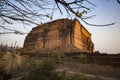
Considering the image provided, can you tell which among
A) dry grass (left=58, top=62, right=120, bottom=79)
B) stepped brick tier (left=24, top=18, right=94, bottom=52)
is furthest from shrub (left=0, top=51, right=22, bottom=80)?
stepped brick tier (left=24, top=18, right=94, bottom=52)

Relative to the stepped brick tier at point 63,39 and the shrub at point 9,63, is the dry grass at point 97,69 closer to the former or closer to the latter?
the shrub at point 9,63

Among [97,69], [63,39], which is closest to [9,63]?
[97,69]

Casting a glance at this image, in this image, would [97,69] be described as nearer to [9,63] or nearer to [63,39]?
[9,63]

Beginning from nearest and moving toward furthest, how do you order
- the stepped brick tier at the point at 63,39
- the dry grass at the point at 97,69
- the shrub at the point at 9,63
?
the shrub at the point at 9,63 < the dry grass at the point at 97,69 < the stepped brick tier at the point at 63,39

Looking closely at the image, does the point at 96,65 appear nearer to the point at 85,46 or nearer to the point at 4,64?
the point at 4,64

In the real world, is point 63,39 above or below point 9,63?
above

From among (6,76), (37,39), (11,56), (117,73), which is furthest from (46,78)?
(37,39)

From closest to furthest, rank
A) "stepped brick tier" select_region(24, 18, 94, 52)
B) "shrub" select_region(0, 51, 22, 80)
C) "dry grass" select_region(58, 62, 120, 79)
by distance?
"shrub" select_region(0, 51, 22, 80)
"dry grass" select_region(58, 62, 120, 79)
"stepped brick tier" select_region(24, 18, 94, 52)

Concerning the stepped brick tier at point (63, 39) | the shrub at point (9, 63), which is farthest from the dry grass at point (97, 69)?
the stepped brick tier at point (63, 39)

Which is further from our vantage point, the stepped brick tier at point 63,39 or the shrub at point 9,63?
the stepped brick tier at point 63,39

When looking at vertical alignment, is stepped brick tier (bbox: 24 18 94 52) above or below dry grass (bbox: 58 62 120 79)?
above

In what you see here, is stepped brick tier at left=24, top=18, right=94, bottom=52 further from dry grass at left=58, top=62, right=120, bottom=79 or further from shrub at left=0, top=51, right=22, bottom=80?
shrub at left=0, top=51, right=22, bottom=80

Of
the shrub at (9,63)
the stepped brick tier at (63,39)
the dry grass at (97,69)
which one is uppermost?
the stepped brick tier at (63,39)

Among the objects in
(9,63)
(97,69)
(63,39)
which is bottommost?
(97,69)
